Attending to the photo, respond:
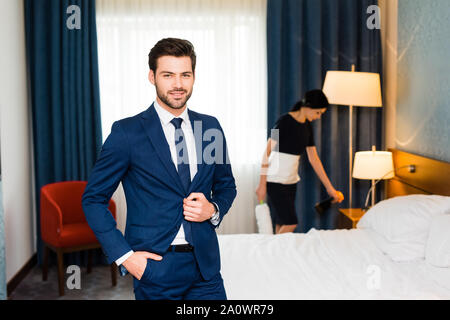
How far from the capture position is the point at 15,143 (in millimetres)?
3844

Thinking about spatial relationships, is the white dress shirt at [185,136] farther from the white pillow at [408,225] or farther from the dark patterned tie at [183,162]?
the white pillow at [408,225]

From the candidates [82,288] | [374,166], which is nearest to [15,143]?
[82,288]

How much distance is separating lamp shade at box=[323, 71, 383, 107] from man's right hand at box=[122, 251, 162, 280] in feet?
8.65

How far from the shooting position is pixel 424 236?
269 centimetres

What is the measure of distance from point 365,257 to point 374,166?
1090mm

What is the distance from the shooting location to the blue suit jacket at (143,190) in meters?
1.43

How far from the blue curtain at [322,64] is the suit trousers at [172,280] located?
9.24 ft

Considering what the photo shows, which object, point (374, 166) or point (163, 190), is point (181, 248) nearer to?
point (163, 190)

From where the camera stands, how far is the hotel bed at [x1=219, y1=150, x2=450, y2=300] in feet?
7.33

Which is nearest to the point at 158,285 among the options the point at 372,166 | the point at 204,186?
the point at 204,186

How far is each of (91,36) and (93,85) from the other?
1.29 ft

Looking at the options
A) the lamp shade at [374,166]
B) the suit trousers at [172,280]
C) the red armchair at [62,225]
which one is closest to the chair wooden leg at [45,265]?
the red armchair at [62,225]

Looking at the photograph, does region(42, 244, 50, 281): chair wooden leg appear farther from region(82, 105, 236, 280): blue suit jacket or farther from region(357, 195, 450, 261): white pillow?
region(82, 105, 236, 280): blue suit jacket

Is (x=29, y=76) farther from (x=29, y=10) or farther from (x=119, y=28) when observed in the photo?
(x=119, y=28)
